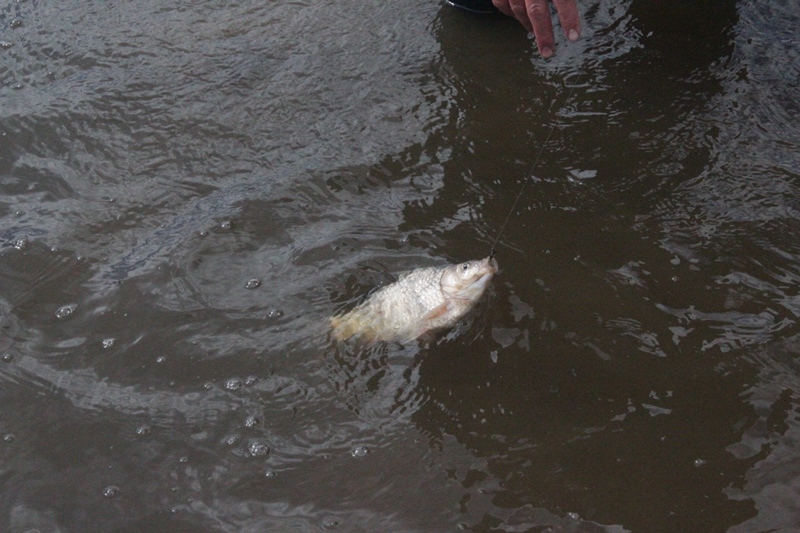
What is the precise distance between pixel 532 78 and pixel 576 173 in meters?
0.91

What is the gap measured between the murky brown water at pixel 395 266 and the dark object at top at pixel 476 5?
0.07 meters

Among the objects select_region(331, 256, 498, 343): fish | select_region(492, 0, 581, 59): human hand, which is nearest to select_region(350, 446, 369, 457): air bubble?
select_region(331, 256, 498, 343): fish

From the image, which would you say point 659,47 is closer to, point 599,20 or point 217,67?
point 599,20

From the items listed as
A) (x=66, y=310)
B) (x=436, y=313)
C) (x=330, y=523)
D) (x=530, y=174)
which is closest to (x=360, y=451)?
(x=330, y=523)

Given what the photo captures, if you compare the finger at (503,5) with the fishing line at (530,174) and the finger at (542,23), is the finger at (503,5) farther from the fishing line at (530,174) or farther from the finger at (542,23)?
the fishing line at (530,174)

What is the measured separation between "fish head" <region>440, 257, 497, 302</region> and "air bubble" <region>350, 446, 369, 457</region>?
2.25 ft

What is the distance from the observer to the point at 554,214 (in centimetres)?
375

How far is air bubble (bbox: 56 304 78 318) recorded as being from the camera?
11.5 feet

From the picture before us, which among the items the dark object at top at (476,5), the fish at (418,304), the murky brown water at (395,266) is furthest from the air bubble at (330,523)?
the dark object at top at (476,5)

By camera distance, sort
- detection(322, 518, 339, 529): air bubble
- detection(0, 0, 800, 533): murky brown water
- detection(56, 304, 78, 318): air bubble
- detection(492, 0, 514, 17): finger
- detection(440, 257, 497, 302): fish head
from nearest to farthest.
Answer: detection(322, 518, 339, 529): air bubble
detection(0, 0, 800, 533): murky brown water
detection(440, 257, 497, 302): fish head
detection(56, 304, 78, 318): air bubble
detection(492, 0, 514, 17): finger

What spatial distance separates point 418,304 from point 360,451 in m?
0.64

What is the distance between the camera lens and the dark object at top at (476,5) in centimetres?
507

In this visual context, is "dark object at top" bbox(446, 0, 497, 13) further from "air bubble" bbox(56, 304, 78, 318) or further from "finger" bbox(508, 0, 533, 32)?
Result: "air bubble" bbox(56, 304, 78, 318)

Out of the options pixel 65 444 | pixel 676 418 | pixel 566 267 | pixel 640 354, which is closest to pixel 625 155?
pixel 566 267
